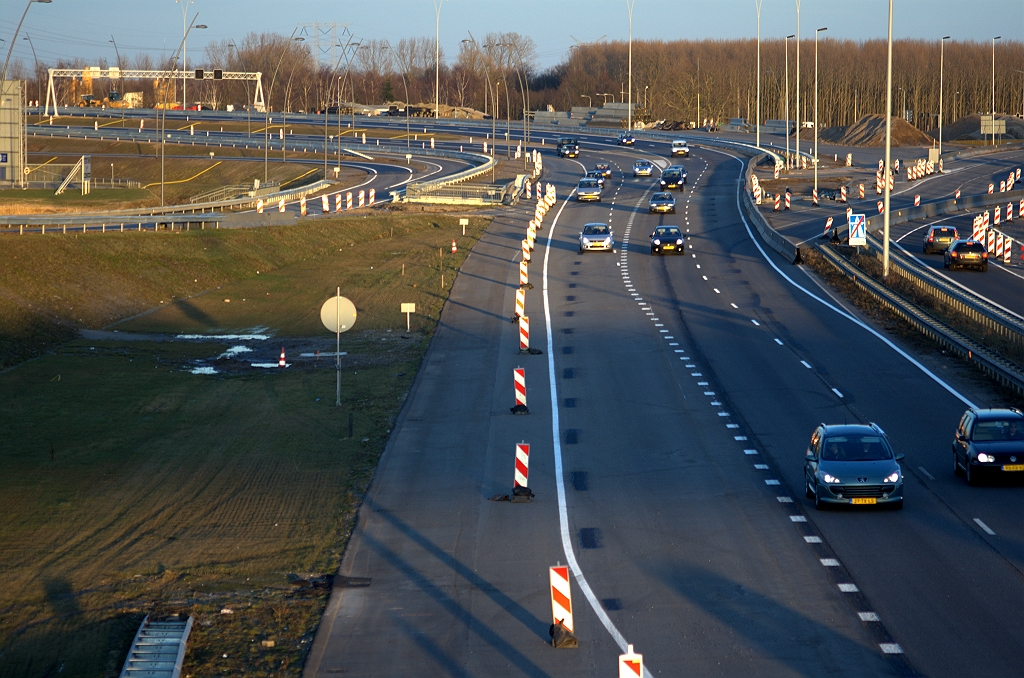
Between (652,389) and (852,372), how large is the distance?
18.7ft

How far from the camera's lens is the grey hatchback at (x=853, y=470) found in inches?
691

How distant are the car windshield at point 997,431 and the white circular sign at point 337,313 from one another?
1309cm

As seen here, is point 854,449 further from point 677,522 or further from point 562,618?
point 562,618

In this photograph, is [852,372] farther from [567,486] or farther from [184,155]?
[184,155]

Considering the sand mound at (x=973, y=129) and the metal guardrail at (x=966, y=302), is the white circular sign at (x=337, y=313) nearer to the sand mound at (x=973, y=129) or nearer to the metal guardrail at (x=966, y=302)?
the metal guardrail at (x=966, y=302)

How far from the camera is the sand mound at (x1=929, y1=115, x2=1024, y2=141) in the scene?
469ft

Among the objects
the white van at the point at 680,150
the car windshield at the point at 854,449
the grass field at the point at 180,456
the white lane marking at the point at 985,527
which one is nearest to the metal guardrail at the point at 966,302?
the car windshield at the point at 854,449

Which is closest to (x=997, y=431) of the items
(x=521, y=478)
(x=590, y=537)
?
(x=590, y=537)

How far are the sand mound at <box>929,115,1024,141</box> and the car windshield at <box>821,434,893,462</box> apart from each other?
13437 centimetres

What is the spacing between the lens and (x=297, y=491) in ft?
63.9

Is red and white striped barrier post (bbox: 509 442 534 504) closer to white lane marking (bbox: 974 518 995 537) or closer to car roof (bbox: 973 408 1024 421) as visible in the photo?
white lane marking (bbox: 974 518 995 537)

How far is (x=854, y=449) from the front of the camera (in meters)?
18.4

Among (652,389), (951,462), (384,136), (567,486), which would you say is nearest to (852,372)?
(652,389)

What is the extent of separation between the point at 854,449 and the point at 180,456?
12.7 meters
